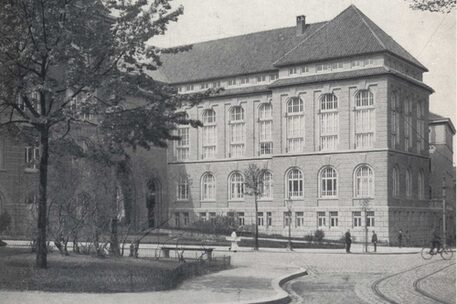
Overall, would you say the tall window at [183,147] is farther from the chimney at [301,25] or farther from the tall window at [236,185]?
the chimney at [301,25]

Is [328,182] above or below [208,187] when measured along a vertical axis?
above

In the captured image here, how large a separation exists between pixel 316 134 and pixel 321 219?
7446 millimetres

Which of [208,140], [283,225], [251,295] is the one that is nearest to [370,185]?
[283,225]

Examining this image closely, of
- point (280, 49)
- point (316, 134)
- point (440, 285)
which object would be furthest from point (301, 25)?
point (440, 285)

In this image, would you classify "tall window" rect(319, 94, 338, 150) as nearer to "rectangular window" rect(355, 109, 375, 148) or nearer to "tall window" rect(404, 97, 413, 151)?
"rectangular window" rect(355, 109, 375, 148)

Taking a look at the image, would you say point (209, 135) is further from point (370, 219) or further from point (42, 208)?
point (42, 208)

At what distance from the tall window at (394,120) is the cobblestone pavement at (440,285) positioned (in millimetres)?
32695

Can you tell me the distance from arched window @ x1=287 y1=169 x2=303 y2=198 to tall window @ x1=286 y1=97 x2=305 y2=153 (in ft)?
6.75

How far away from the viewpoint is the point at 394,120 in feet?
187

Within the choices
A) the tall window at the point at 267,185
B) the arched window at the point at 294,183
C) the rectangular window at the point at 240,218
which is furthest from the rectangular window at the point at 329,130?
the rectangular window at the point at 240,218

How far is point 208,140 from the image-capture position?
6844 cm

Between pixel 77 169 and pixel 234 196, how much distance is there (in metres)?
39.2

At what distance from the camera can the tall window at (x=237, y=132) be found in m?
66.1

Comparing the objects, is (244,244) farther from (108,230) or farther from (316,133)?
(108,230)
